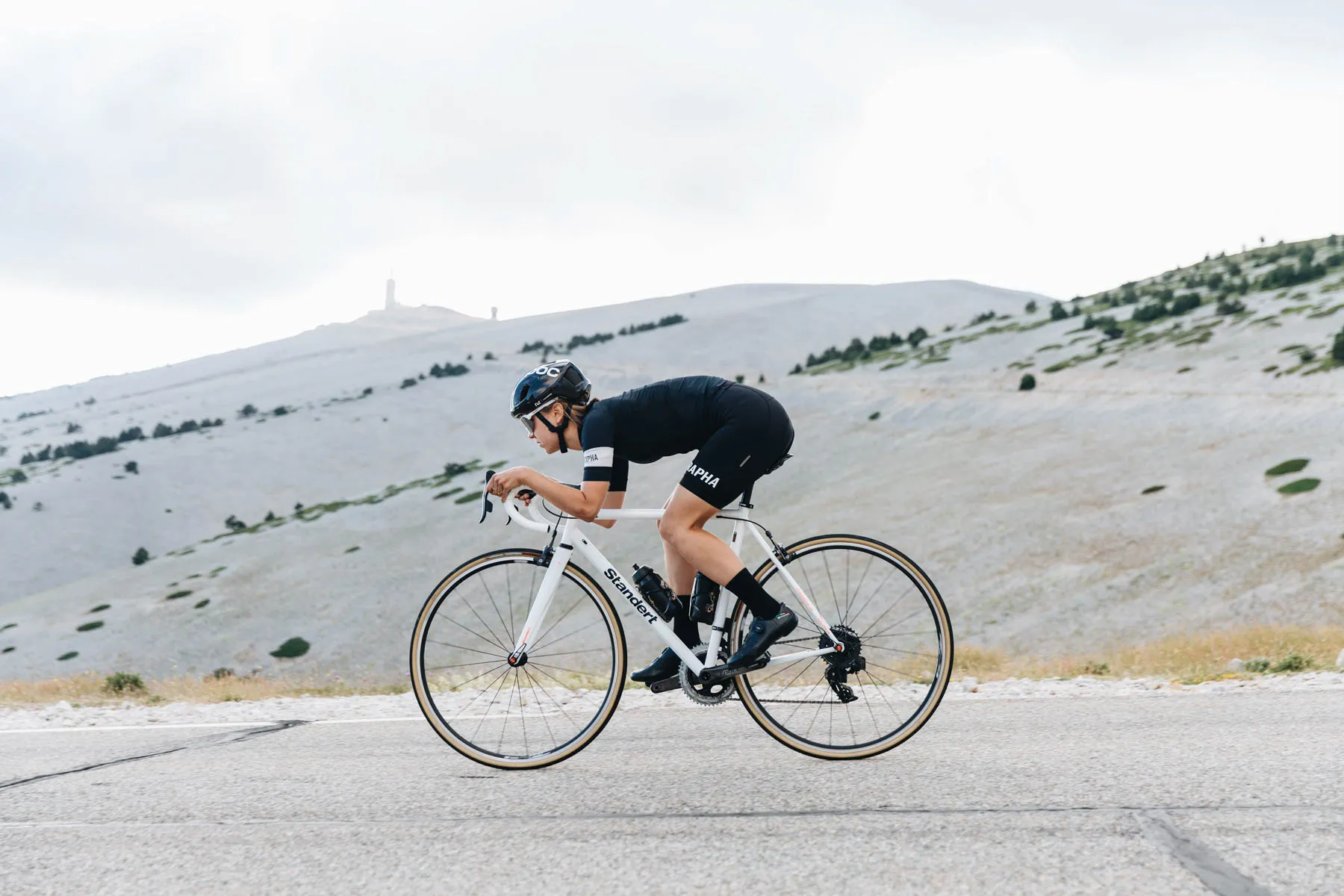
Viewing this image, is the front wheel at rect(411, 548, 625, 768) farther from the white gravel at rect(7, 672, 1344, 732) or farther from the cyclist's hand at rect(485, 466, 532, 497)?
the white gravel at rect(7, 672, 1344, 732)

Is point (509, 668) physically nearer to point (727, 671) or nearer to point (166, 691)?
point (727, 671)

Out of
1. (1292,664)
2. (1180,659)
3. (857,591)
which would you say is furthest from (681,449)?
(1180,659)

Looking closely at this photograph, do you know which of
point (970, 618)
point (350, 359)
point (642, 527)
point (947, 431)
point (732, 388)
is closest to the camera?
point (732, 388)

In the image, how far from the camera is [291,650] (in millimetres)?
41562

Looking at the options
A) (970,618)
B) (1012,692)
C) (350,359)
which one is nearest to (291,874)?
(1012,692)

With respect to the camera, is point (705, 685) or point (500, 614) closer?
point (705, 685)

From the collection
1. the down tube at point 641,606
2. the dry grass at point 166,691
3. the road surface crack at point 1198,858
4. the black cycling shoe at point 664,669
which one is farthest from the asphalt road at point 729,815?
the dry grass at point 166,691

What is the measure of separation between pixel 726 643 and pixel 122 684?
26.7ft

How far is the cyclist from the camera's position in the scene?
199 inches

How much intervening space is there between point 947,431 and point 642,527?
15448 mm

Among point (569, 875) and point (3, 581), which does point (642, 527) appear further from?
point (3, 581)

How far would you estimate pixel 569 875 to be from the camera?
3467mm

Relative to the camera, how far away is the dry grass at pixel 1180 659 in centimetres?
860

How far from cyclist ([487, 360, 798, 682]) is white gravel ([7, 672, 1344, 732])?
6.04 feet
